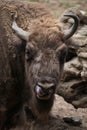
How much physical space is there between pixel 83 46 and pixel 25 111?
159 cm

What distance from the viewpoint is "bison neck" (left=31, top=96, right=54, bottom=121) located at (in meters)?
6.80

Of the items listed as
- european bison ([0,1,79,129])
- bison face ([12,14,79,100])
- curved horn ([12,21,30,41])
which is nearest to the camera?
bison face ([12,14,79,100])

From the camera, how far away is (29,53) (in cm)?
673

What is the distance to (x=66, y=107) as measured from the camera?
31.9 feet

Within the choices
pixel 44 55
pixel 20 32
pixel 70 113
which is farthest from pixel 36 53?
pixel 70 113

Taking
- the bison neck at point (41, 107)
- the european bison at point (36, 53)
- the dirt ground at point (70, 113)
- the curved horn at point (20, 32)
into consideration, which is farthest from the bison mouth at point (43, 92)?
the dirt ground at point (70, 113)

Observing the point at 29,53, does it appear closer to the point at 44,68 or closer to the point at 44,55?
the point at 44,55

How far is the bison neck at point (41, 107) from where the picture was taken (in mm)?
6798

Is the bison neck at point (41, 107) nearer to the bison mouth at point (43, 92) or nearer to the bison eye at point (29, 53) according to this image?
the bison mouth at point (43, 92)

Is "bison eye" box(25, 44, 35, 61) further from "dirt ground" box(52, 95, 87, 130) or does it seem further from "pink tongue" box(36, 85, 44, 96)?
"dirt ground" box(52, 95, 87, 130)

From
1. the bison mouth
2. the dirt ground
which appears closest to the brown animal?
the bison mouth

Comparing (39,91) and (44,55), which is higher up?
(44,55)

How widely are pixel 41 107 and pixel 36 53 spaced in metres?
0.88

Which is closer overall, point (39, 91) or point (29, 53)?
point (39, 91)
